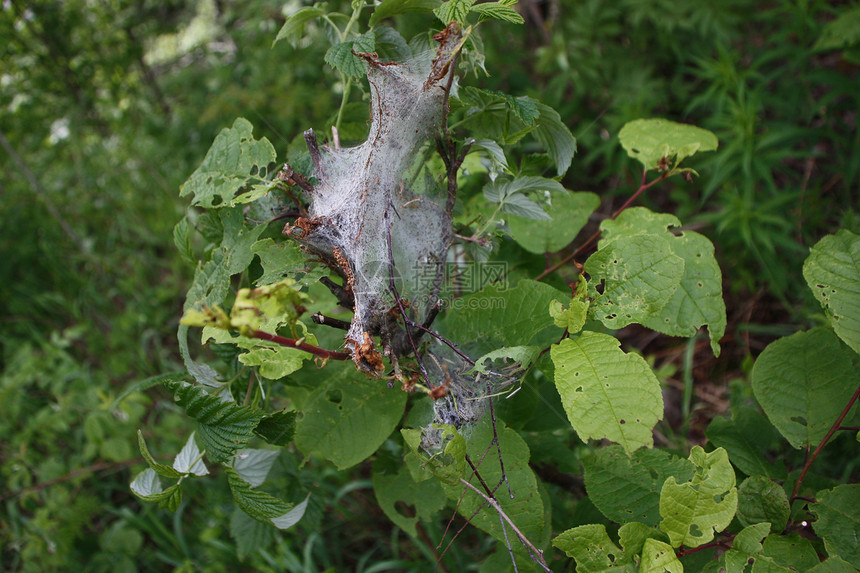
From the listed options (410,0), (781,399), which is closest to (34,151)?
(410,0)

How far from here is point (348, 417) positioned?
1316 millimetres

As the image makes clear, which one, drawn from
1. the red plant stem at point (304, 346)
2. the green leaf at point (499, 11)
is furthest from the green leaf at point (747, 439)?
the green leaf at point (499, 11)

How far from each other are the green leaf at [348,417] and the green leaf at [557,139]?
673 millimetres

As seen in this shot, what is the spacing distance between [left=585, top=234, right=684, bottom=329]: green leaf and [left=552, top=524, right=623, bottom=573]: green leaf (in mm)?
385

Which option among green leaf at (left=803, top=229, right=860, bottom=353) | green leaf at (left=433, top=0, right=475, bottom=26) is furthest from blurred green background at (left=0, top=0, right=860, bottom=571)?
green leaf at (left=433, top=0, right=475, bottom=26)

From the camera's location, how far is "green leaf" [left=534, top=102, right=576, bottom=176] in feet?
3.87

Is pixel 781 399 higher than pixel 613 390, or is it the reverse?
pixel 613 390

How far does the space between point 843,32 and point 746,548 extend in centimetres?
263

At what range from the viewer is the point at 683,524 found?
94cm

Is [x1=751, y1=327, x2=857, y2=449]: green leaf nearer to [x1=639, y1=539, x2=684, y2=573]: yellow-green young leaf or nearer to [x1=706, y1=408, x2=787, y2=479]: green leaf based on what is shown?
[x1=706, y1=408, x2=787, y2=479]: green leaf

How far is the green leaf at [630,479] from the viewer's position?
1125 mm

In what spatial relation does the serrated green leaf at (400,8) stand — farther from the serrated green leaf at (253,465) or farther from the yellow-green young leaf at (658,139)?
the serrated green leaf at (253,465)

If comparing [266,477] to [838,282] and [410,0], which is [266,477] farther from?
[838,282]

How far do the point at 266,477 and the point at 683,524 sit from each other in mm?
1111
